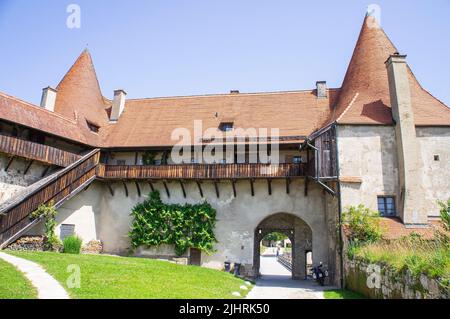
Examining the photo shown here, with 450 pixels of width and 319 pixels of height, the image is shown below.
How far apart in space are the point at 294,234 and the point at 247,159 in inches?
194

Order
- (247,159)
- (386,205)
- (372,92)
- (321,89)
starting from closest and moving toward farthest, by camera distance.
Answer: (386,205)
(372,92)
(247,159)
(321,89)

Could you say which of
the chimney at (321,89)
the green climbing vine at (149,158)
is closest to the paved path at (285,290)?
the green climbing vine at (149,158)

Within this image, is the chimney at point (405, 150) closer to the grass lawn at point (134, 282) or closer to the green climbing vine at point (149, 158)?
the grass lawn at point (134, 282)

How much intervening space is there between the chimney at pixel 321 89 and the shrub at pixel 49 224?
1574cm

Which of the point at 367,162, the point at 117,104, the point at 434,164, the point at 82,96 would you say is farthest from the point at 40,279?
the point at 117,104

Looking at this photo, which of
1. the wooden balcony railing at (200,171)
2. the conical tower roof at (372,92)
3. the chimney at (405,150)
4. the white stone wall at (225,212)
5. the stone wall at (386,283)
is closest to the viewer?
the stone wall at (386,283)

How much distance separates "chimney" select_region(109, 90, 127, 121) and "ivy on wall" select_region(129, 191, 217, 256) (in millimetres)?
7049

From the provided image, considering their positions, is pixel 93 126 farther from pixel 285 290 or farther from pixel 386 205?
pixel 386 205

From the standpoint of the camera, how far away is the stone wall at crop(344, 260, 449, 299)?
22.0 ft

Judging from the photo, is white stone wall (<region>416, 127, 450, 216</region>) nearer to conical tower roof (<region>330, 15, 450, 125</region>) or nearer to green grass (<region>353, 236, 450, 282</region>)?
conical tower roof (<region>330, 15, 450, 125</region>)

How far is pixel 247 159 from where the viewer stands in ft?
62.9

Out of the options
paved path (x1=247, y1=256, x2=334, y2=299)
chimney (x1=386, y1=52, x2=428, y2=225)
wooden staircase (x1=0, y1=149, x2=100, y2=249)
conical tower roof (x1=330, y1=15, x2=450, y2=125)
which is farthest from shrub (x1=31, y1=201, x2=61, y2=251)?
chimney (x1=386, y1=52, x2=428, y2=225)

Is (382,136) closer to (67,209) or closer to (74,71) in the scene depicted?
(67,209)

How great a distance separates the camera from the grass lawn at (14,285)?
7.16 metres
